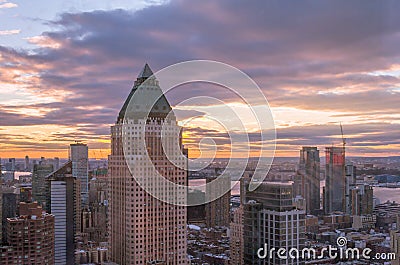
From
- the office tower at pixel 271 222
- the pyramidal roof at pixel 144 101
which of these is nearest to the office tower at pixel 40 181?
the pyramidal roof at pixel 144 101

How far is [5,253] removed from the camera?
3299 mm

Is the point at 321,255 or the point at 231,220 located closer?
the point at 321,255

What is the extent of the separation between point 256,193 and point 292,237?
1.39 feet

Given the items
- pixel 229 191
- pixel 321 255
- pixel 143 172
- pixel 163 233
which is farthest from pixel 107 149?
pixel 321 255

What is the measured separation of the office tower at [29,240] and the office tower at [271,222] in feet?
5.12

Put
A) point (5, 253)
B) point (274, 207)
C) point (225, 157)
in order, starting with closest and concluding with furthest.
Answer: point (225, 157) < point (5, 253) < point (274, 207)

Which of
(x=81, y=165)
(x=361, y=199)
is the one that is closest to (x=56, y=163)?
(x=81, y=165)

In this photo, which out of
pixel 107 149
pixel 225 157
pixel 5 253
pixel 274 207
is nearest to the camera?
pixel 225 157

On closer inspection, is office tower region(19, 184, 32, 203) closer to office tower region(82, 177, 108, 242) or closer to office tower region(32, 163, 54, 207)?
office tower region(32, 163, 54, 207)

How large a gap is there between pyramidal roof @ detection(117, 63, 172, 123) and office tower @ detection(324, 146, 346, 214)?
55.7 inches

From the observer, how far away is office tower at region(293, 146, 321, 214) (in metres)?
3.73

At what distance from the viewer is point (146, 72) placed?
142 inches

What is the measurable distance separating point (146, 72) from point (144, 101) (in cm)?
24

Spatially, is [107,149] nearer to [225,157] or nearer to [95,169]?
[95,169]
